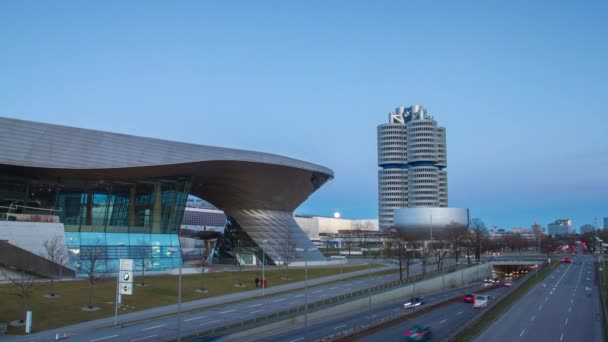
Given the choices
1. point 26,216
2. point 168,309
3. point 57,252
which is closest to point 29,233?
point 26,216

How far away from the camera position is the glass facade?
56781 mm

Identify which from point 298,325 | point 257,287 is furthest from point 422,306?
point 257,287

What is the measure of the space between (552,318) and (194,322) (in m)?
26.1

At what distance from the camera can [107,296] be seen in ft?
140

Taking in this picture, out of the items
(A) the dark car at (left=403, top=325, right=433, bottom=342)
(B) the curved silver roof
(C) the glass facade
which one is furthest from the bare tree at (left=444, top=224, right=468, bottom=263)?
(A) the dark car at (left=403, top=325, right=433, bottom=342)

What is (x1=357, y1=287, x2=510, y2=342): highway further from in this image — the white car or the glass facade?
the glass facade

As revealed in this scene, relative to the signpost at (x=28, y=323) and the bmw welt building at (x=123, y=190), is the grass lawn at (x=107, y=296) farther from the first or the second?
the bmw welt building at (x=123, y=190)

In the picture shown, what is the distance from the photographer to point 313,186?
82.4 metres

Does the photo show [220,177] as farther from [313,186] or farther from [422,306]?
[422,306]

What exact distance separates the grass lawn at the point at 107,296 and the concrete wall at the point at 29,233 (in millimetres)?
4723

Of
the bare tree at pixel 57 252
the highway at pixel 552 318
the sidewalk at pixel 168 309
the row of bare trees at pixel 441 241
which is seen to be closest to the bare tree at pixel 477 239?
the row of bare trees at pixel 441 241

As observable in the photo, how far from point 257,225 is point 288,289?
25.2m

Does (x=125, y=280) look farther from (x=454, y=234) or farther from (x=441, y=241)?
(x=441, y=241)

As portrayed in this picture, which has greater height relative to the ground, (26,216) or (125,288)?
(26,216)
